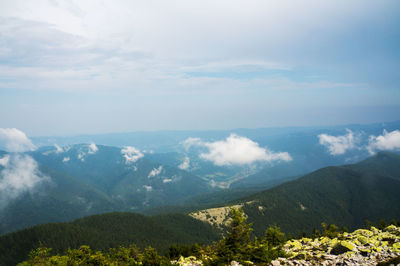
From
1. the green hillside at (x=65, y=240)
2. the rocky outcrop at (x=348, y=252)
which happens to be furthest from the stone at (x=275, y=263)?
the green hillside at (x=65, y=240)

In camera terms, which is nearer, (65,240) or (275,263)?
(275,263)

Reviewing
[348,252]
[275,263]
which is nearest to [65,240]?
[275,263]

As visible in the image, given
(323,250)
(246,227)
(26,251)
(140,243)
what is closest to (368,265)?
(323,250)

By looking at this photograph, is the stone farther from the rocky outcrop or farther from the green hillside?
the green hillside

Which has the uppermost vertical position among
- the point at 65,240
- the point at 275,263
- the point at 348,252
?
the point at 348,252

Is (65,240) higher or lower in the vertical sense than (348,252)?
lower

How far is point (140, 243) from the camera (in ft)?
588

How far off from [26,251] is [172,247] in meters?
164

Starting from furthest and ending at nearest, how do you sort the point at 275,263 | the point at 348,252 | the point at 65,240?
the point at 65,240
the point at 348,252
the point at 275,263

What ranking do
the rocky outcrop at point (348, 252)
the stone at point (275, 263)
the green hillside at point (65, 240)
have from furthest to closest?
1. the green hillside at point (65, 240)
2. the rocky outcrop at point (348, 252)
3. the stone at point (275, 263)

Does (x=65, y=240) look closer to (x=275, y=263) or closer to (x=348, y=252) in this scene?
(x=275, y=263)

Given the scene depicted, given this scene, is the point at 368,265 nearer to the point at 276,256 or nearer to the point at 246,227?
the point at 276,256

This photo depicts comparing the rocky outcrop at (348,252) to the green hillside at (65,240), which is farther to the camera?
the green hillside at (65,240)

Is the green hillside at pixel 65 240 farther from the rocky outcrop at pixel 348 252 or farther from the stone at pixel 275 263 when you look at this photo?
the stone at pixel 275 263
